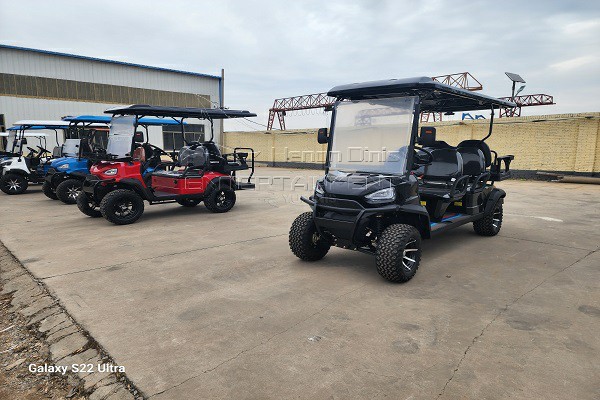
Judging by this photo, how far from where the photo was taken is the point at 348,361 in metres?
2.78

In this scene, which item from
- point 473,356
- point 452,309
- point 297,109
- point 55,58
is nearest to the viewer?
point 473,356

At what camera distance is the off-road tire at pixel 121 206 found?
7.30 metres

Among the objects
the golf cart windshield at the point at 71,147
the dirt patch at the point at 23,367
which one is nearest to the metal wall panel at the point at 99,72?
the golf cart windshield at the point at 71,147

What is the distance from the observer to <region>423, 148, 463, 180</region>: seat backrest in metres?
6.26

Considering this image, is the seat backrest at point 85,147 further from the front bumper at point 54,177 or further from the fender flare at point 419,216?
the fender flare at point 419,216

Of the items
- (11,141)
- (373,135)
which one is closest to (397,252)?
(373,135)

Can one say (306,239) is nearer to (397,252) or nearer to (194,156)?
(397,252)

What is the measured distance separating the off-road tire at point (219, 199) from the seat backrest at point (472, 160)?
5117mm

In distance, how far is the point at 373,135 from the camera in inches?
188

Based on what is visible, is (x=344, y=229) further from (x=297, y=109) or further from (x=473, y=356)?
(x=297, y=109)

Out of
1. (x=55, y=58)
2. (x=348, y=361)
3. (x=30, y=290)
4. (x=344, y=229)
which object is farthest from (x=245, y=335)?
(x=55, y=58)

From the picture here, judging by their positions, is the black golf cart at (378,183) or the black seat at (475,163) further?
the black seat at (475,163)

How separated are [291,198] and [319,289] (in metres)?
7.42

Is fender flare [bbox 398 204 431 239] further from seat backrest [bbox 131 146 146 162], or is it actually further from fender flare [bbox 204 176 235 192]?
seat backrest [bbox 131 146 146 162]
